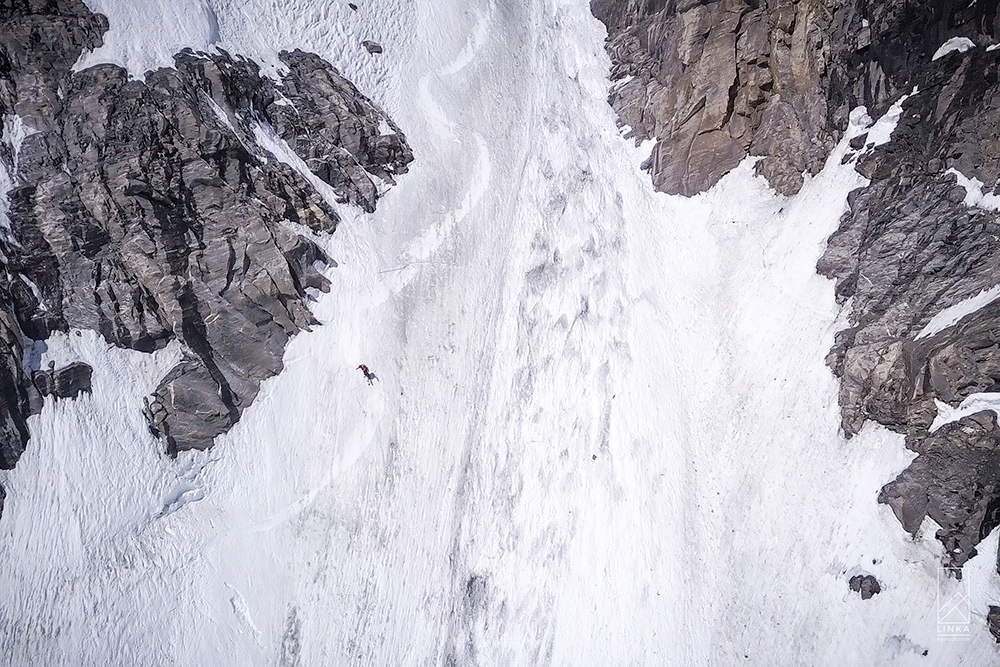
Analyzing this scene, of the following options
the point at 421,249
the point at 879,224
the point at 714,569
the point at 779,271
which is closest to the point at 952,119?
the point at 879,224

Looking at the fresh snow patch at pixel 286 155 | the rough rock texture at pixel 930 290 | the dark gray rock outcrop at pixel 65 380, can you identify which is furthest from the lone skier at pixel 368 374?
the rough rock texture at pixel 930 290

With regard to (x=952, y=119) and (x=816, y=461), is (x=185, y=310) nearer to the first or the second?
(x=816, y=461)

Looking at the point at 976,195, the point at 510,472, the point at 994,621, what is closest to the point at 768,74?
the point at 976,195

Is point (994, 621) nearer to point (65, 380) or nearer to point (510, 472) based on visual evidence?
point (510, 472)

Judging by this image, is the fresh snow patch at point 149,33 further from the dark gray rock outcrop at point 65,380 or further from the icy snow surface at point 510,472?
the dark gray rock outcrop at point 65,380

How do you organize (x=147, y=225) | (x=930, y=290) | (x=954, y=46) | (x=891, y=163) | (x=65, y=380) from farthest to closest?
(x=147, y=225), (x=65, y=380), (x=891, y=163), (x=954, y=46), (x=930, y=290)
